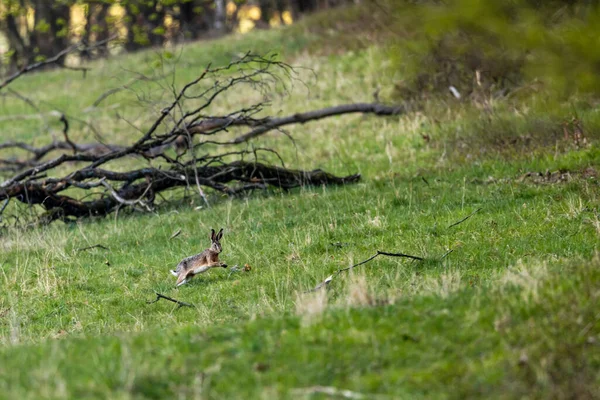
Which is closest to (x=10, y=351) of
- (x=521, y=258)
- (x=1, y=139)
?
(x=521, y=258)

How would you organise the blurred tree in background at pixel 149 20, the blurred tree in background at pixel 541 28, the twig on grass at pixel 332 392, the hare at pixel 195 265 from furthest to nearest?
1. the blurred tree in background at pixel 149 20
2. the hare at pixel 195 265
3. the blurred tree in background at pixel 541 28
4. the twig on grass at pixel 332 392

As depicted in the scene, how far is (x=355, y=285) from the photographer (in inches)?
275

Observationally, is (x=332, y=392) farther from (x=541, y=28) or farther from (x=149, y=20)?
(x=149, y=20)

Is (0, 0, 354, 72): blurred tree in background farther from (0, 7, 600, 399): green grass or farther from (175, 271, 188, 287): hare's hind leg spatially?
(175, 271, 188, 287): hare's hind leg

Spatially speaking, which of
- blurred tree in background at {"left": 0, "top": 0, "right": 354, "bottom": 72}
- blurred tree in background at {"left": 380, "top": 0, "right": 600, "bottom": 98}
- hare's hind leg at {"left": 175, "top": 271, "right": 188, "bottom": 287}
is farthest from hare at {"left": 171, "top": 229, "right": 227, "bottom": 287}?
blurred tree in background at {"left": 0, "top": 0, "right": 354, "bottom": 72}

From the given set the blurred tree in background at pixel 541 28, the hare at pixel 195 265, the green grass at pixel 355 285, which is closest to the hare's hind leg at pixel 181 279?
the hare at pixel 195 265

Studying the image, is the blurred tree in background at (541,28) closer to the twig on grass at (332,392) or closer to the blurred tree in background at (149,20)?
the twig on grass at (332,392)

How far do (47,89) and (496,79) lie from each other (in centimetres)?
2460

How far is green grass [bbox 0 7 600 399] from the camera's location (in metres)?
4.89

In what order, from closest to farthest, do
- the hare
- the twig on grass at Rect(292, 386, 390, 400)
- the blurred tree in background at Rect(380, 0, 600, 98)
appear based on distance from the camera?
the twig on grass at Rect(292, 386, 390, 400)
the blurred tree in background at Rect(380, 0, 600, 98)
the hare

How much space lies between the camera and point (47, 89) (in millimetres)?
36062

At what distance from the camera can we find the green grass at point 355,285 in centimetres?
489

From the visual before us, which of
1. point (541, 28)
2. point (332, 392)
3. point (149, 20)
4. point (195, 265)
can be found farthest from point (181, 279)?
point (149, 20)

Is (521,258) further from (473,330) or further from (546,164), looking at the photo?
(546,164)
